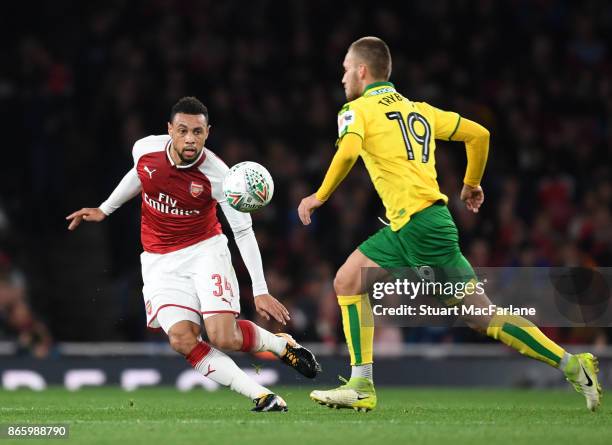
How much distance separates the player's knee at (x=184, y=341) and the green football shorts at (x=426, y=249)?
1.14m

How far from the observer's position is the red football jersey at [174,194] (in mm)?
7844

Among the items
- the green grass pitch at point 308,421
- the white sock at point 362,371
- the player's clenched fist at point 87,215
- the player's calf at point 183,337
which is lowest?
the green grass pitch at point 308,421

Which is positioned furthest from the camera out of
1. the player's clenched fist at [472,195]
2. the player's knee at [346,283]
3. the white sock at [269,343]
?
the player's clenched fist at [472,195]

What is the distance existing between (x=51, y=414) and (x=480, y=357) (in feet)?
20.1

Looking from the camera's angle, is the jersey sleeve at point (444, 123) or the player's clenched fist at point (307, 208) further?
the jersey sleeve at point (444, 123)

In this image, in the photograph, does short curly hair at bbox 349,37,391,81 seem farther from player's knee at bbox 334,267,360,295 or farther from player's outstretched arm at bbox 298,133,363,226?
player's knee at bbox 334,267,360,295

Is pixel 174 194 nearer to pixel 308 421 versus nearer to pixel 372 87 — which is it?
pixel 372 87

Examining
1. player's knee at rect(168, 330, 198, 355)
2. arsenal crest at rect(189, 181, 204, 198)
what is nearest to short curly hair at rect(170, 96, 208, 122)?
arsenal crest at rect(189, 181, 204, 198)

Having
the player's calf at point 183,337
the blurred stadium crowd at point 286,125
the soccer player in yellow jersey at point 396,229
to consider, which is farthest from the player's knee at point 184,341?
the blurred stadium crowd at point 286,125

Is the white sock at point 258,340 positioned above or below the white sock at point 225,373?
above

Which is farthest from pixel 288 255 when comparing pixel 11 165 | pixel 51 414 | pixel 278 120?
pixel 51 414

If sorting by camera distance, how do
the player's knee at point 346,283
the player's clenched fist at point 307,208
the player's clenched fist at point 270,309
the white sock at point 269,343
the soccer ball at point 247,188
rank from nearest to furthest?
the player's clenched fist at point 307,208 < the player's clenched fist at point 270,309 < the soccer ball at point 247,188 < the player's knee at point 346,283 < the white sock at point 269,343

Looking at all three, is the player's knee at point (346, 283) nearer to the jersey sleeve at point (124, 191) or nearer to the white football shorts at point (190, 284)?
the white football shorts at point (190, 284)

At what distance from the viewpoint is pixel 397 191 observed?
7.54 metres
